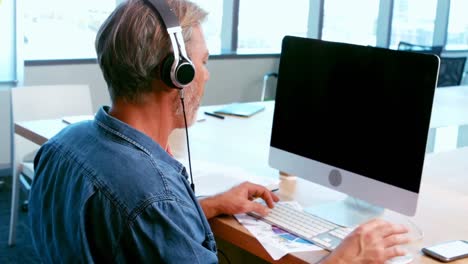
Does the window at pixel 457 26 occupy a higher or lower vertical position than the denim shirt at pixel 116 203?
higher

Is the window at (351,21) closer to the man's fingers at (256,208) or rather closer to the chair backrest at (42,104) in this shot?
the chair backrest at (42,104)

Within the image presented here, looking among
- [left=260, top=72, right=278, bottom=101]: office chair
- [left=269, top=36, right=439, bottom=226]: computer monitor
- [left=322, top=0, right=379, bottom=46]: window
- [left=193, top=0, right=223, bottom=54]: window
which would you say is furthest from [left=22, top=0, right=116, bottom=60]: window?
[left=269, top=36, right=439, bottom=226]: computer monitor

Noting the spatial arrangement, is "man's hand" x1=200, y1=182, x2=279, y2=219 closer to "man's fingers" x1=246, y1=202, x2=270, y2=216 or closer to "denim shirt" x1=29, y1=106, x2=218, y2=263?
"man's fingers" x1=246, y1=202, x2=270, y2=216

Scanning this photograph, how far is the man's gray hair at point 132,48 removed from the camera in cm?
125

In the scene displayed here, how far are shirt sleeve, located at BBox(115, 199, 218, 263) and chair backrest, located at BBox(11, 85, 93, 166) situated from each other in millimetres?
2216

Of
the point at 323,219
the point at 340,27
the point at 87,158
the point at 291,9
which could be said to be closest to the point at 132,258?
the point at 87,158

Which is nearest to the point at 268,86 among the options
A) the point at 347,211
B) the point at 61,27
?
the point at 61,27

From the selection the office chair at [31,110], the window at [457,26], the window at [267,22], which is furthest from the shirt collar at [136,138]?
the window at [457,26]

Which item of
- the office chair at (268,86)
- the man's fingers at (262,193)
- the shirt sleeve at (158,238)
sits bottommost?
the office chair at (268,86)

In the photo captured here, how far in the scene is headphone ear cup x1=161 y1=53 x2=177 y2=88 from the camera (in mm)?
1252

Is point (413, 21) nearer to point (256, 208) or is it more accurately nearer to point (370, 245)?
point (256, 208)

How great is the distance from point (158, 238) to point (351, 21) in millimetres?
6153

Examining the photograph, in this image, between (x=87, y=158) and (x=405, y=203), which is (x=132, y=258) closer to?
(x=87, y=158)

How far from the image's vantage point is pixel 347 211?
1736 mm
